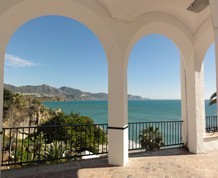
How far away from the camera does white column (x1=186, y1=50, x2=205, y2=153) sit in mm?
4906

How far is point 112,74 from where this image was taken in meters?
4.09

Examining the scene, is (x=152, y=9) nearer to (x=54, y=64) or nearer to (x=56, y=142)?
(x=56, y=142)

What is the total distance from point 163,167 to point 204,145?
5.86 ft

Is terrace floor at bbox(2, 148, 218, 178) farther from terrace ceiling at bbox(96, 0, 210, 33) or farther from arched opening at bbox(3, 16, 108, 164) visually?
arched opening at bbox(3, 16, 108, 164)

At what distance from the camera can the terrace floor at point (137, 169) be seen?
3529 millimetres

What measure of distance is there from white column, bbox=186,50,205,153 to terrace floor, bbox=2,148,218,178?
46 cm

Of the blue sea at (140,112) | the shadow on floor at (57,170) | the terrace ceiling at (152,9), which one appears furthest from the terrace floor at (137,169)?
the blue sea at (140,112)

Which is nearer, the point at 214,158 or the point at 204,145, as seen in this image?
the point at 214,158

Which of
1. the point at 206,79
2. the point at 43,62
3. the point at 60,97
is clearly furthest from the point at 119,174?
the point at 60,97

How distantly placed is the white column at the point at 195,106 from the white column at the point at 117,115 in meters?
2.12

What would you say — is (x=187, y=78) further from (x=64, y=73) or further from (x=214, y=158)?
(x=64, y=73)

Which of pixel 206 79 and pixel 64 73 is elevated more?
pixel 64 73

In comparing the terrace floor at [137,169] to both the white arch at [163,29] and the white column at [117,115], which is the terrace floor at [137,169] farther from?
the white arch at [163,29]

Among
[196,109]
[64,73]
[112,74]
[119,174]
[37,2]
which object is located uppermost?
[64,73]
